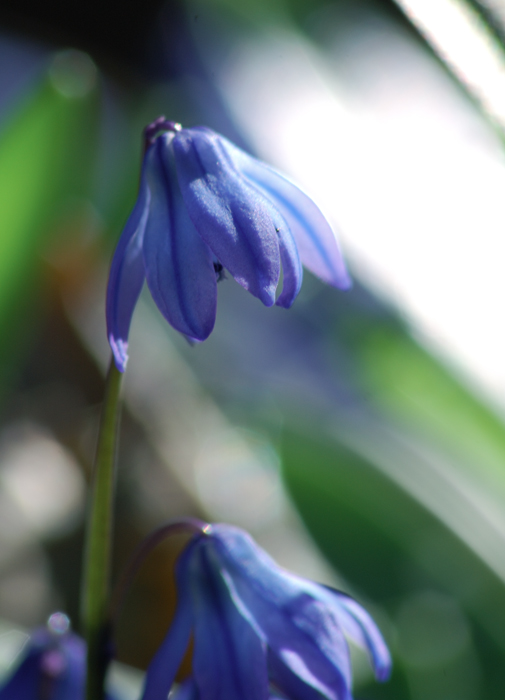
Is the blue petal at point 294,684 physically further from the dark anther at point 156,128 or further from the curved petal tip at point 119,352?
the dark anther at point 156,128

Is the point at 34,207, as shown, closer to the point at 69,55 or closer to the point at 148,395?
the point at 69,55

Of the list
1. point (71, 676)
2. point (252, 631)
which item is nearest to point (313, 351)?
point (71, 676)

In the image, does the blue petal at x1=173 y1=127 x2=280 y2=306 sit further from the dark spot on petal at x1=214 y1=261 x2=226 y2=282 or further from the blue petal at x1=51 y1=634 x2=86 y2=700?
the blue petal at x1=51 y1=634 x2=86 y2=700

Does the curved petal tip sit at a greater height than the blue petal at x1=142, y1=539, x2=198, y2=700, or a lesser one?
greater

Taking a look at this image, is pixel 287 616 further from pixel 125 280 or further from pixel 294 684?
pixel 125 280

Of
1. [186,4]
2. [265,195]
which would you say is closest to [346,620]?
[265,195]

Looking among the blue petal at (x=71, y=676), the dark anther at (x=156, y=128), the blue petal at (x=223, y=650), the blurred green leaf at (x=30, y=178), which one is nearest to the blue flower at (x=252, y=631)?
the blue petal at (x=223, y=650)

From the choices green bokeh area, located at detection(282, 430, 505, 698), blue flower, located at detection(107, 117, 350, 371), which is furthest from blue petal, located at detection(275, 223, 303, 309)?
green bokeh area, located at detection(282, 430, 505, 698)
